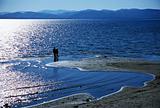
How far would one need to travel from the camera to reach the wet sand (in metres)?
19.2

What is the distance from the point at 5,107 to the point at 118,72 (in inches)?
771

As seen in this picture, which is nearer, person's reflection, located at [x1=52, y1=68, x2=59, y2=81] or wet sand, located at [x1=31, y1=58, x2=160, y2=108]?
wet sand, located at [x1=31, y1=58, x2=160, y2=108]

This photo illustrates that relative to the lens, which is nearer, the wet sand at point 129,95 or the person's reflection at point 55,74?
the wet sand at point 129,95

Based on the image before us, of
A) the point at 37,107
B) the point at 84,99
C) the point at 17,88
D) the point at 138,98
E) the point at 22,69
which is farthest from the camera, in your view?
the point at 22,69

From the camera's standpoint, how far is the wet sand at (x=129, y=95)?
19.2 meters

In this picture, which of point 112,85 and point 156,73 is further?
point 156,73

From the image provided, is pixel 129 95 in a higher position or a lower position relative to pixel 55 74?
higher

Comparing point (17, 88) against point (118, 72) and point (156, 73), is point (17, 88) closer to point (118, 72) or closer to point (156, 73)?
point (118, 72)

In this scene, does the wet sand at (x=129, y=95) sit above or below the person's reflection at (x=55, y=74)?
above

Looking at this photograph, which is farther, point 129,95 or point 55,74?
point 55,74

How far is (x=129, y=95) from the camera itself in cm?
2334

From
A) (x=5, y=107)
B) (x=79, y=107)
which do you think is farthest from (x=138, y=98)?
(x=5, y=107)

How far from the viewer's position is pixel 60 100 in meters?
24.7

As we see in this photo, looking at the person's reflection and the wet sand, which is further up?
the wet sand
